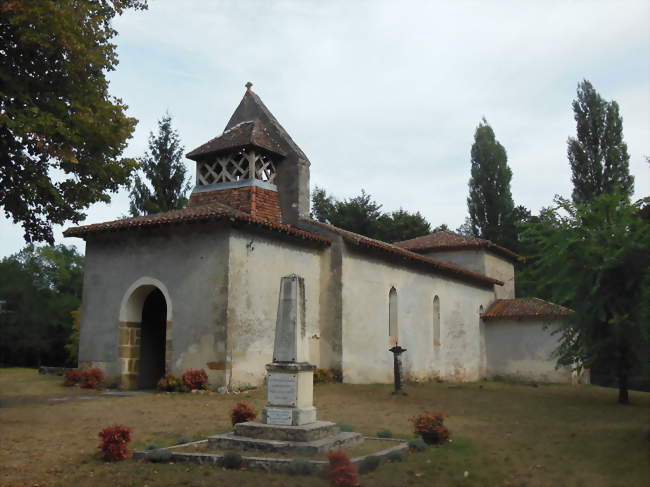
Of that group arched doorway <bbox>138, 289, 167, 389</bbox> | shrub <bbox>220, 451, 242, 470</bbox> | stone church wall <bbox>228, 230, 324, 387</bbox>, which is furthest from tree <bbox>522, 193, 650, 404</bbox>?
arched doorway <bbox>138, 289, 167, 389</bbox>

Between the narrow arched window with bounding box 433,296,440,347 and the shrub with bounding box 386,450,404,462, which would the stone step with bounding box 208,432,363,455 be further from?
the narrow arched window with bounding box 433,296,440,347

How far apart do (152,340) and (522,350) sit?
674 inches

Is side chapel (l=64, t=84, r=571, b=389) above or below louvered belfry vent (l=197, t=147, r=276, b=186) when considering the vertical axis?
below

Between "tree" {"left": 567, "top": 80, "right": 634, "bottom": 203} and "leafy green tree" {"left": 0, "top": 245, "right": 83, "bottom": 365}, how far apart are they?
3547 cm

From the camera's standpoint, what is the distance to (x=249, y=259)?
17.3 metres

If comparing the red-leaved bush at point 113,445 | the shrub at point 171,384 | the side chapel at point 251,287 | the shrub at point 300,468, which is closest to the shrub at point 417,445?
the shrub at point 300,468

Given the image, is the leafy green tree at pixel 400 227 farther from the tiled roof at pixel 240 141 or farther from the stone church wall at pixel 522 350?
the tiled roof at pixel 240 141

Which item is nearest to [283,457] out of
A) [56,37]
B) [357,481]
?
[357,481]

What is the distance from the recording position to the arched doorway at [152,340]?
19.3 meters

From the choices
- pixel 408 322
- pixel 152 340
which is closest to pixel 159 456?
pixel 152 340

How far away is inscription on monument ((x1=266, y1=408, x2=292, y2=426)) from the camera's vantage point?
9078mm

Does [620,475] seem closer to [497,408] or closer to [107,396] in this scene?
[497,408]

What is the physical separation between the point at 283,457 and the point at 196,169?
15473 mm

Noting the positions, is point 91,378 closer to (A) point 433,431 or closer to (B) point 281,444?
(B) point 281,444
